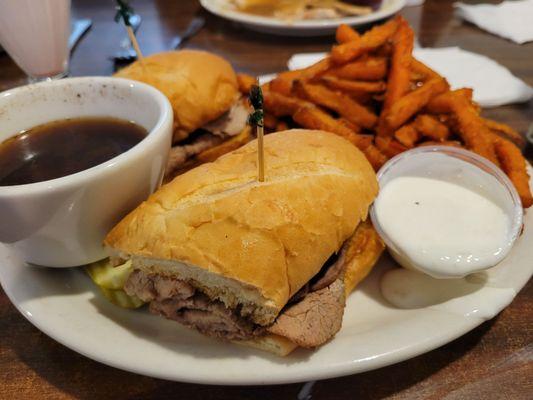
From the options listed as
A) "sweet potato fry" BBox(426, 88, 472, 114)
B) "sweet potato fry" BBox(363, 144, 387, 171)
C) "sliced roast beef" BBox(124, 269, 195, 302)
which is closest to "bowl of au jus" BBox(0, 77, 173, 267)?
"sliced roast beef" BBox(124, 269, 195, 302)

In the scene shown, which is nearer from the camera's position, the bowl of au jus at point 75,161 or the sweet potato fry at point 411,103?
the bowl of au jus at point 75,161

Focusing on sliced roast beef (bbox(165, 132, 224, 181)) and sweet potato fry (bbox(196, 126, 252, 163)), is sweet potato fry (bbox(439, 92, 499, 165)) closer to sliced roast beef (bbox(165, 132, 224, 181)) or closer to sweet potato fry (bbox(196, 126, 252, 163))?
sweet potato fry (bbox(196, 126, 252, 163))

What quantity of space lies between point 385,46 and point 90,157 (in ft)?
5.06

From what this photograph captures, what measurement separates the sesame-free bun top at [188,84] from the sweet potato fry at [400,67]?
0.78 metres

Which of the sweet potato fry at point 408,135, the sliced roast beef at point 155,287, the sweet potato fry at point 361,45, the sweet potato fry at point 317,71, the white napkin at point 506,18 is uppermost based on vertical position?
the sweet potato fry at point 361,45

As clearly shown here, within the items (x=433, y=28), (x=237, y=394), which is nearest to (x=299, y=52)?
A: (x=433, y=28)

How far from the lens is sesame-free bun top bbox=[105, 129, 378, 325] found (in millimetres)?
1216

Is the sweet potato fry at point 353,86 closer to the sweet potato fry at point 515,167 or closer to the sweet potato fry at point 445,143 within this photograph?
the sweet potato fry at point 445,143

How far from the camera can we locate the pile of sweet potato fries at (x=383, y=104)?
190 cm

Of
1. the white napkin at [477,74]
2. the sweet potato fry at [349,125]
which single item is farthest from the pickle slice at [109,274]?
the white napkin at [477,74]

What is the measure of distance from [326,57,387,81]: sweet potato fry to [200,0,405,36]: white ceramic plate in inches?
59.4

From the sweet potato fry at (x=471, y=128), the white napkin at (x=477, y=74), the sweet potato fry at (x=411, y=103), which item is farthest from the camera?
the white napkin at (x=477, y=74)

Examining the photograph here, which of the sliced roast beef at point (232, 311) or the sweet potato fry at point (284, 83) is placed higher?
the sweet potato fry at point (284, 83)

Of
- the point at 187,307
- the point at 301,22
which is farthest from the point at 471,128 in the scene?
the point at 301,22
